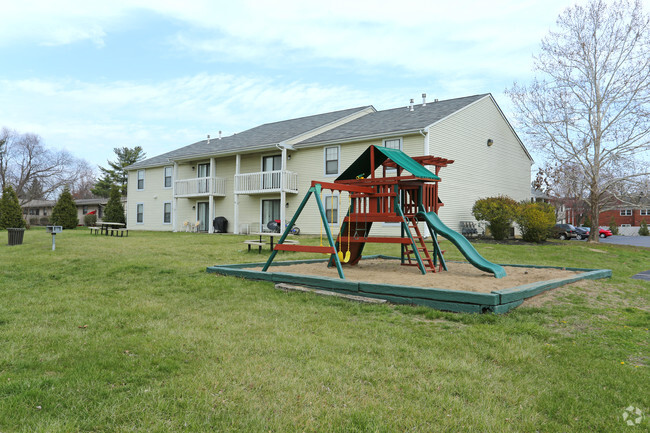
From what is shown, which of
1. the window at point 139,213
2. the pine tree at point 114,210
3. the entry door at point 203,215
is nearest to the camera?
the entry door at point 203,215

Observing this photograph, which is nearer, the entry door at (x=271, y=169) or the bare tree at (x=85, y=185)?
the entry door at (x=271, y=169)

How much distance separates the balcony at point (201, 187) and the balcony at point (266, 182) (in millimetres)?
2229

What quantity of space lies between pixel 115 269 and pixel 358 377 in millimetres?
7703

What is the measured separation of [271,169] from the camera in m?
25.5

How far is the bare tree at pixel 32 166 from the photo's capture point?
54812mm

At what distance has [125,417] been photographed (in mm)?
2771

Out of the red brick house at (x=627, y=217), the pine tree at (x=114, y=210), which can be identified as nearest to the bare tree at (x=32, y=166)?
the pine tree at (x=114, y=210)

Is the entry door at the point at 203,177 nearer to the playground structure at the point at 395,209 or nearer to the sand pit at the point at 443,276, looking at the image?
the sand pit at the point at 443,276

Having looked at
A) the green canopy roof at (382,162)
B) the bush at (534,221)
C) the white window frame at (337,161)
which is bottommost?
the bush at (534,221)

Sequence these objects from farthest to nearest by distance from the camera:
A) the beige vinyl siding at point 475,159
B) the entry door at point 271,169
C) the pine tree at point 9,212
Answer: the pine tree at point 9,212 < the entry door at point 271,169 < the beige vinyl siding at point 475,159

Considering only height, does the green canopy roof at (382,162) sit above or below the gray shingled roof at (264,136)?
below

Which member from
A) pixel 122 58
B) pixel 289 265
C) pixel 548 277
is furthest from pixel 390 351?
pixel 122 58

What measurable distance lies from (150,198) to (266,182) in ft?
43.1

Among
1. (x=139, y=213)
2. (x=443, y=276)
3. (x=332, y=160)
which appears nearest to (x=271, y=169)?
(x=332, y=160)
